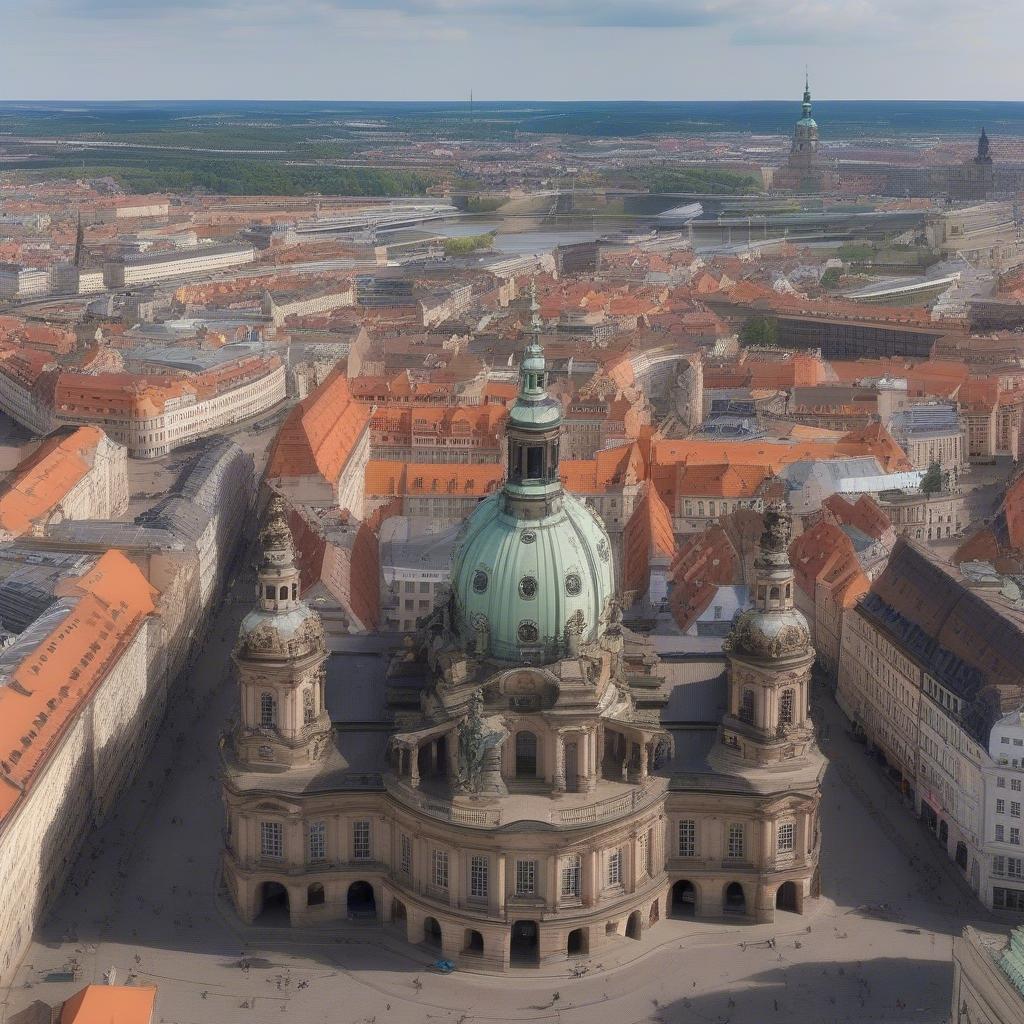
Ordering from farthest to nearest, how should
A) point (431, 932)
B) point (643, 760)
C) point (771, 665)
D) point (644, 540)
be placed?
point (644, 540), point (771, 665), point (431, 932), point (643, 760)

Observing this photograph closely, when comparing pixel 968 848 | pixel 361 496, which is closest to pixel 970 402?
pixel 361 496

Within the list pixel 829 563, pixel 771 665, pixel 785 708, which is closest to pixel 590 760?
pixel 771 665

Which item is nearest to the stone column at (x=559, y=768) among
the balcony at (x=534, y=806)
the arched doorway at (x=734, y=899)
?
the balcony at (x=534, y=806)

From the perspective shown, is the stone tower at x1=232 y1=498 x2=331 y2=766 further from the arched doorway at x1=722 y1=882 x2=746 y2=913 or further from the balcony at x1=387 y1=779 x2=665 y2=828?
the arched doorway at x1=722 y1=882 x2=746 y2=913

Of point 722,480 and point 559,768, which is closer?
Answer: point 559,768

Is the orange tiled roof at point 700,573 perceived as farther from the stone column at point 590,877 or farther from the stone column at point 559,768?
the stone column at point 590,877

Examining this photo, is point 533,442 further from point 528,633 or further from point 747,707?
point 747,707

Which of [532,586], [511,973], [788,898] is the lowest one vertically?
[511,973]
